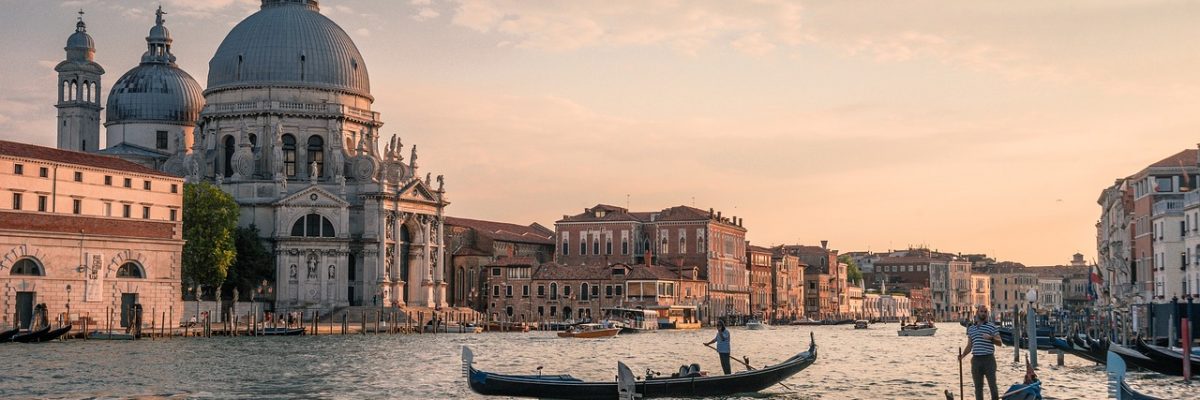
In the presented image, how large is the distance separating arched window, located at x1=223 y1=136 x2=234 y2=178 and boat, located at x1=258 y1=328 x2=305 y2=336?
20.8 metres

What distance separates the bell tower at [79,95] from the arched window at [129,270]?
3059cm

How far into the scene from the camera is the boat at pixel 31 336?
154 ft

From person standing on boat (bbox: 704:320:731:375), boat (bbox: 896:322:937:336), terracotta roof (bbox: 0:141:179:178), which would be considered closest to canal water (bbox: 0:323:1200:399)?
person standing on boat (bbox: 704:320:731:375)

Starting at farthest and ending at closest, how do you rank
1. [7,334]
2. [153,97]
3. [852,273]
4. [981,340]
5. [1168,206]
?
1. [852,273]
2. [153,97]
3. [1168,206]
4. [7,334]
5. [981,340]

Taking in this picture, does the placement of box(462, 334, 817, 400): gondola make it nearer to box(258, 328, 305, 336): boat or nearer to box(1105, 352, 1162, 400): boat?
box(1105, 352, 1162, 400): boat

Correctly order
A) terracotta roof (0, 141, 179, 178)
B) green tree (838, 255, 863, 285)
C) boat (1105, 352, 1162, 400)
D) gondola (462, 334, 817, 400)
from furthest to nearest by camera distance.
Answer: green tree (838, 255, 863, 285), terracotta roof (0, 141, 179, 178), gondola (462, 334, 817, 400), boat (1105, 352, 1162, 400)

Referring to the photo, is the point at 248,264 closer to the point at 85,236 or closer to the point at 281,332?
the point at 281,332

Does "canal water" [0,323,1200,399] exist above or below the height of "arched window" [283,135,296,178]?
below

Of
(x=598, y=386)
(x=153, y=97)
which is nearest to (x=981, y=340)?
(x=598, y=386)

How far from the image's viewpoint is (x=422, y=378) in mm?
33156

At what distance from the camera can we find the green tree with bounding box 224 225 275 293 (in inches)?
2849

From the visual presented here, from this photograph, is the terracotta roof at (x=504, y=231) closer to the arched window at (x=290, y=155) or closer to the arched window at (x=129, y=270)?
the arched window at (x=290, y=155)

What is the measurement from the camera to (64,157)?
53.0 metres

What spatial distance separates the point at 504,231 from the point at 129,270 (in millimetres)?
41735
